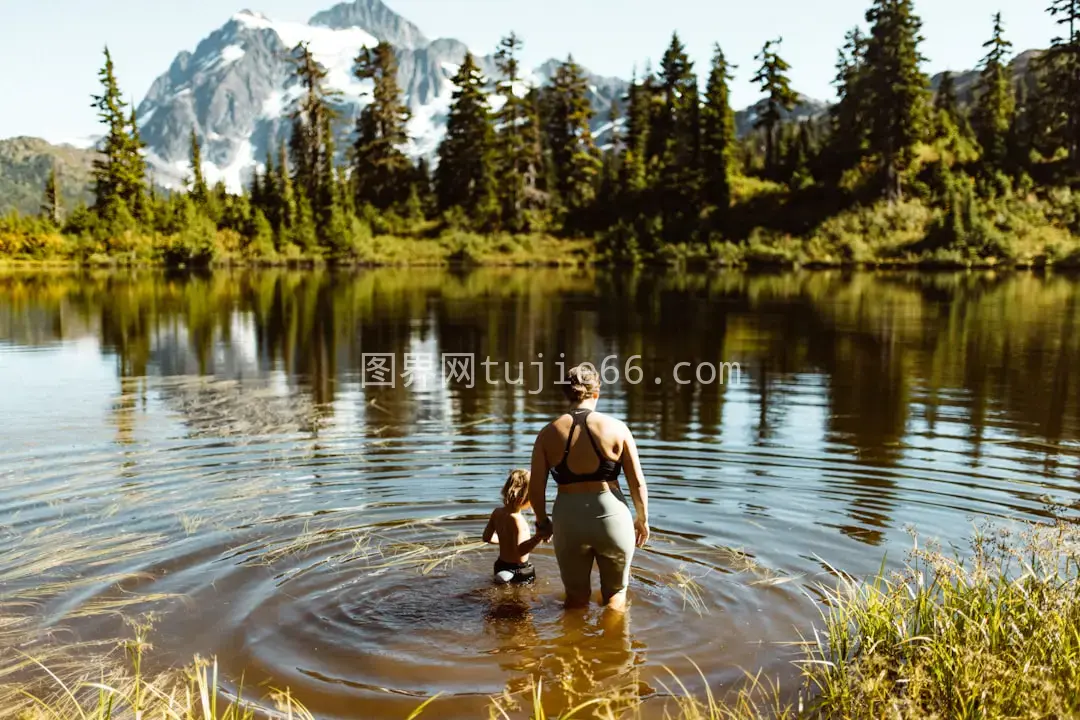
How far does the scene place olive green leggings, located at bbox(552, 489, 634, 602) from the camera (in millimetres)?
6250

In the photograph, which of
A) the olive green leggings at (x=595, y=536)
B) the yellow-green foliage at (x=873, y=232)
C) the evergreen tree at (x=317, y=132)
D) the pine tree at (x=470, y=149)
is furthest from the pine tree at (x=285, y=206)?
the olive green leggings at (x=595, y=536)

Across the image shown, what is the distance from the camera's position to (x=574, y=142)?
268ft

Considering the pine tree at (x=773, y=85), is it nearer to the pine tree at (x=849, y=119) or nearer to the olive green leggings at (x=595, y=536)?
the pine tree at (x=849, y=119)

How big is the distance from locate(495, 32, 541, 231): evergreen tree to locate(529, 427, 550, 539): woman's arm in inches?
2781

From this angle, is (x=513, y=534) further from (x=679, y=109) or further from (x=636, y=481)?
(x=679, y=109)

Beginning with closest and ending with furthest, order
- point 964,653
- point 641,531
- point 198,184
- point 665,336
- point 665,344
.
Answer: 1. point 964,653
2. point 641,531
3. point 665,344
4. point 665,336
5. point 198,184

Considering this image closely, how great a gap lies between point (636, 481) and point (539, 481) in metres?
0.70

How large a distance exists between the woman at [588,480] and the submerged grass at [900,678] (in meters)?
1.01

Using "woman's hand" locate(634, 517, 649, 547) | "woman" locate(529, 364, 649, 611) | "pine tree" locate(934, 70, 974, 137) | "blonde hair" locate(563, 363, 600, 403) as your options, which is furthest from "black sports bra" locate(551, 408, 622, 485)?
"pine tree" locate(934, 70, 974, 137)

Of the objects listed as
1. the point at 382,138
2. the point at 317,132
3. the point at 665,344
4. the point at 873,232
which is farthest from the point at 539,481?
the point at 382,138

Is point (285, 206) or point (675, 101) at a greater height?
point (675, 101)

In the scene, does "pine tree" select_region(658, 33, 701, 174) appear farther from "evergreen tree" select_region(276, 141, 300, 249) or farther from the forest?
"evergreen tree" select_region(276, 141, 300, 249)

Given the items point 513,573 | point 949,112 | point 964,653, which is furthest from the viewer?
point 949,112

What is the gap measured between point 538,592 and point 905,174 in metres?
64.5
